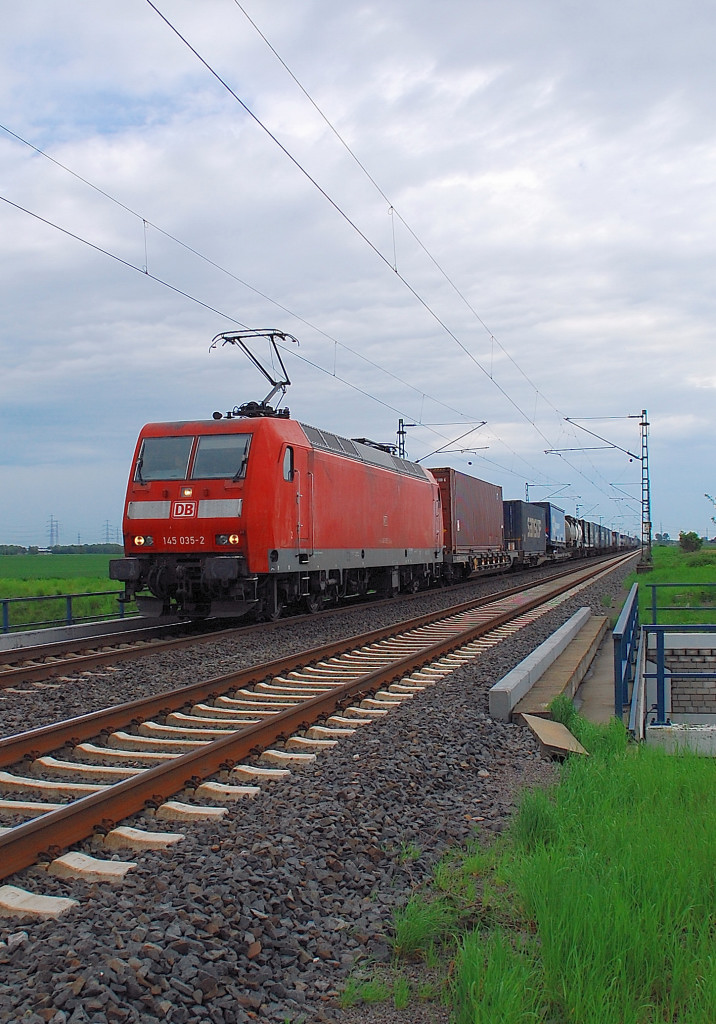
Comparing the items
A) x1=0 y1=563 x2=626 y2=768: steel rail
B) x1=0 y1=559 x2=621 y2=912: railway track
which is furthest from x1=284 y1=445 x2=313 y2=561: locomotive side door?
x1=0 y1=559 x2=621 y2=912: railway track

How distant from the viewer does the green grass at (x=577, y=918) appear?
9.71 feet

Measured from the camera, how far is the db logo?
14102 millimetres

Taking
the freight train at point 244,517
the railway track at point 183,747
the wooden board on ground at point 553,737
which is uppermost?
the freight train at point 244,517

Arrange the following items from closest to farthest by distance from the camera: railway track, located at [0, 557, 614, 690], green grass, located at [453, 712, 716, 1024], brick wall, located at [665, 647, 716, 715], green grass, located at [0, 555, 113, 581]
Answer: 1. green grass, located at [453, 712, 716, 1024]
2. railway track, located at [0, 557, 614, 690]
3. brick wall, located at [665, 647, 716, 715]
4. green grass, located at [0, 555, 113, 581]

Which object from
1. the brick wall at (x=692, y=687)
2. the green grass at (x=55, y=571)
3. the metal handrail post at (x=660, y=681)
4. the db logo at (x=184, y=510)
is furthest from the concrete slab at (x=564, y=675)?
the green grass at (x=55, y=571)

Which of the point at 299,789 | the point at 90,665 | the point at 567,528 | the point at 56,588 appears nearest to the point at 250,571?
the point at 90,665

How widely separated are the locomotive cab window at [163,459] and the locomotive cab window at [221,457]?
0.25 meters

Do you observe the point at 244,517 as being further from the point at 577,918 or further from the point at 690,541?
the point at 690,541

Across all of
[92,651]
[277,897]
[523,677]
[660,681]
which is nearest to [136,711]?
[523,677]

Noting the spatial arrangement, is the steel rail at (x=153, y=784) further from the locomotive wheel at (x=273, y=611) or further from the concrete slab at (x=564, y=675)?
the locomotive wheel at (x=273, y=611)

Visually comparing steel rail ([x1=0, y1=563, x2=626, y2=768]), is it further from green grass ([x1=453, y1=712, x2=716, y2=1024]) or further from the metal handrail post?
the metal handrail post

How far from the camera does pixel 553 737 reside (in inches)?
285

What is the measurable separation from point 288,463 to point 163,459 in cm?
205

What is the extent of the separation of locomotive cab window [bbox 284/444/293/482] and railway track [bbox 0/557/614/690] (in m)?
2.47
